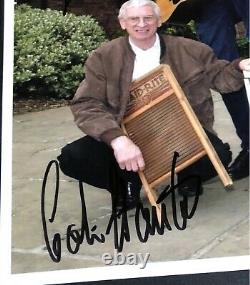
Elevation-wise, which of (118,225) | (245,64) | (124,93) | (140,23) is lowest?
(118,225)

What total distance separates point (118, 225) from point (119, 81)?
56cm

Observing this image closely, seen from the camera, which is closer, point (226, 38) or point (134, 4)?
point (134, 4)

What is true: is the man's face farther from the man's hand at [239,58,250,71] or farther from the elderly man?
the man's hand at [239,58,250,71]

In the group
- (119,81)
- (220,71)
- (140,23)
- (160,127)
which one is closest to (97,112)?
(119,81)

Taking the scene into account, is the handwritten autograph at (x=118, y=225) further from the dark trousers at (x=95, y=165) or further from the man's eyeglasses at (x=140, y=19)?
the man's eyeglasses at (x=140, y=19)

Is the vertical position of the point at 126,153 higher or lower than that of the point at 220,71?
lower

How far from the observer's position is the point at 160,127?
2.39 m

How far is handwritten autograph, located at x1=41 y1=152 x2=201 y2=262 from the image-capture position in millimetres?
2316

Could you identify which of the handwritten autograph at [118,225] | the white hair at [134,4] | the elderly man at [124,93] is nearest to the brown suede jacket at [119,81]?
the elderly man at [124,93]

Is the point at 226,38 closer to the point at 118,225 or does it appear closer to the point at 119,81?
the point at 119,81

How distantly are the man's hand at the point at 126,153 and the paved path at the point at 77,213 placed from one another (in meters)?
0.14

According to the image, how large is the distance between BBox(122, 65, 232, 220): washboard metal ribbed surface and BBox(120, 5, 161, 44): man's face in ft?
0.48

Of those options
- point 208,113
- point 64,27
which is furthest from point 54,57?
point 208,113

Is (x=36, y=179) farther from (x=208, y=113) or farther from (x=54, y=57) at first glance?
(x=208, y=113)
